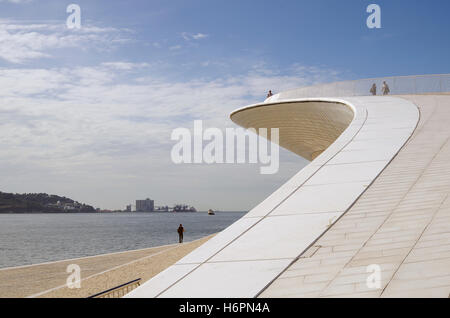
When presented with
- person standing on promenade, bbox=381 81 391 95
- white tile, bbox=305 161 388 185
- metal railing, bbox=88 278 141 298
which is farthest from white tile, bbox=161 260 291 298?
person standing on promenade, bbox=381 81 391 95

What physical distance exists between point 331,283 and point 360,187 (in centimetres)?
313

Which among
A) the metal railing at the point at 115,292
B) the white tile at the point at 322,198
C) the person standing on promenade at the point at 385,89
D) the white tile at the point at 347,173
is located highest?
the person standing on promenade at the point at 385,89

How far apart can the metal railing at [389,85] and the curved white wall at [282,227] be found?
10.8 metres

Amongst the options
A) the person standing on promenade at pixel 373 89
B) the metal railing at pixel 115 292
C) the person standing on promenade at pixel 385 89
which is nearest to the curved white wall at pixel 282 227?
the metal railing at pixel 115 292

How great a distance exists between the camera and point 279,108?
2438cm

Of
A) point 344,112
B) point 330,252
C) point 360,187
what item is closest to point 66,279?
point 344,112

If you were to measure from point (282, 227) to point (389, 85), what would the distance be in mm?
16796

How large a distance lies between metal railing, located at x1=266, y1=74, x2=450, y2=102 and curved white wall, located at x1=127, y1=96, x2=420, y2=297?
10806 millimetres

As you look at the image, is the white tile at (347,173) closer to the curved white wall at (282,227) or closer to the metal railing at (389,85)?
the curved white wall at (282,227)

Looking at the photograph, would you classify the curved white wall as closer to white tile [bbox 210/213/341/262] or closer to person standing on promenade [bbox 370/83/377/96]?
white tile [bbox 210/213/341/262]

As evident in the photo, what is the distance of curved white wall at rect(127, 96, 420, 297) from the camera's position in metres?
4.39

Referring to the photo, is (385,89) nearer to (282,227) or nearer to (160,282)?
(282,227)

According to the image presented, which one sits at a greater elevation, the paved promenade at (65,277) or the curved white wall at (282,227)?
the curved white wall at (282,227)

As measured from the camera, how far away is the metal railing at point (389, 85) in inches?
774
